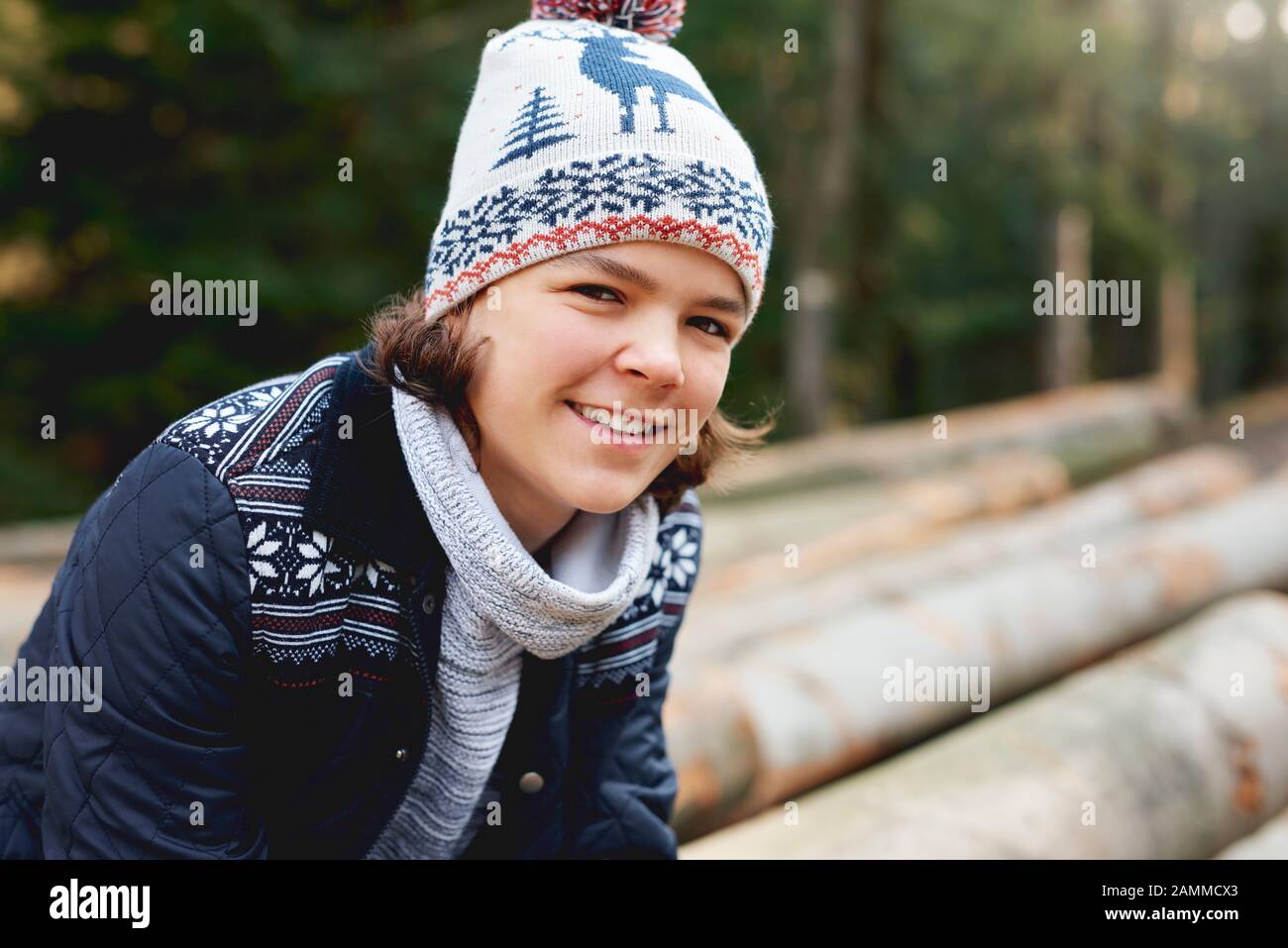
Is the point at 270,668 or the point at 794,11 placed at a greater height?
the point at 794,11

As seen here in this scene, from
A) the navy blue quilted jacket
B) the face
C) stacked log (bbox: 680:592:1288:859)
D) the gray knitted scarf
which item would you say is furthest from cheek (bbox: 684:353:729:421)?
stacked log (bbox: 680:592:1288:859)

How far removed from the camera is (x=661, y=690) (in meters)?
2.01

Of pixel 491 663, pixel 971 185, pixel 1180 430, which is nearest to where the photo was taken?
pixel 491 663

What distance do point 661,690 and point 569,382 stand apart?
75 centimetres

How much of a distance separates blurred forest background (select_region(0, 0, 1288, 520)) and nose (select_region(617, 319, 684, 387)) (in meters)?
3.02

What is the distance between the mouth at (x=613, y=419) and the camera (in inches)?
59.4

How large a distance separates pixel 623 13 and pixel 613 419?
748mm

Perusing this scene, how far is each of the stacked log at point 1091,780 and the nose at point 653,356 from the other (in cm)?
125

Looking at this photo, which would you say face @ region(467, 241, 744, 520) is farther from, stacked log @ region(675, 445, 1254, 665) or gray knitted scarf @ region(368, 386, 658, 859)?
stacked log @ region(675, 445, 1254, 665)

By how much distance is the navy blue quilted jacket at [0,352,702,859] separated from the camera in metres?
1.40

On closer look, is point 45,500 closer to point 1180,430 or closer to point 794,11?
point 794,11

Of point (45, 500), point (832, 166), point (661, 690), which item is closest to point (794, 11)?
point (832, 166)

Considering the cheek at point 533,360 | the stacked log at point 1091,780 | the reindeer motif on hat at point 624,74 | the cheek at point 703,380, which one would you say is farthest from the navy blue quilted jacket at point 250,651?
the stacked log at point 1091,780

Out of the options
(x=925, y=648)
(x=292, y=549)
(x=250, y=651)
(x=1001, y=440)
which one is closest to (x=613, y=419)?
(x=292, y=549)
